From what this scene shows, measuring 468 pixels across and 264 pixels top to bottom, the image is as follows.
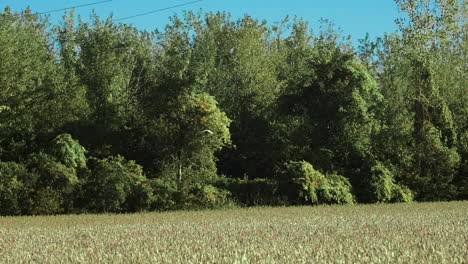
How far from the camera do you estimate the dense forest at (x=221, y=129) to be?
2842 cm

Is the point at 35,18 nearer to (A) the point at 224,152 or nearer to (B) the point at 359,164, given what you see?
(A) the point at 224,152

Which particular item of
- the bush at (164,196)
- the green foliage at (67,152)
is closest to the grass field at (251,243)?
the bush at (164,196)

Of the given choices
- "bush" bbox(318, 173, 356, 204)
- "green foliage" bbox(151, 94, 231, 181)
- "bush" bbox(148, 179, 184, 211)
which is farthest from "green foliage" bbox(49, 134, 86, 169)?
"bush" bbox(318, 173, 356, 204)

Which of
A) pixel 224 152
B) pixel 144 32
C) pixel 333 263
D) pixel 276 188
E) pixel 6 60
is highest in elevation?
Result: pixel 144 32

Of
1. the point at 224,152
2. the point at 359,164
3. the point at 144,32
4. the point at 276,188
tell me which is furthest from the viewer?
the point at 144,32

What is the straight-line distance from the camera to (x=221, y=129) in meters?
31.6

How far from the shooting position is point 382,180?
3109 cm

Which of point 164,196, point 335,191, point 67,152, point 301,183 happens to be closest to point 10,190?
point 67,152

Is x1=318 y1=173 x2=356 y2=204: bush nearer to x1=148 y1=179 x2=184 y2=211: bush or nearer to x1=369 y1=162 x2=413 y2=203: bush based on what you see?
x1=369 y1=162 x2=413 y2=203: bush

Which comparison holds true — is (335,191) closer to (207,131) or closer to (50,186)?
(207,131)

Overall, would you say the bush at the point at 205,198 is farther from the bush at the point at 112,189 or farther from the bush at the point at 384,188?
the bush at the point at 384,188

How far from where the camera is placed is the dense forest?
2842 centimetres

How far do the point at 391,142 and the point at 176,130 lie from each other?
10950mm

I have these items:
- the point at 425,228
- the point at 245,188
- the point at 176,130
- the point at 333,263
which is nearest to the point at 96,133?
the point at 176,130
